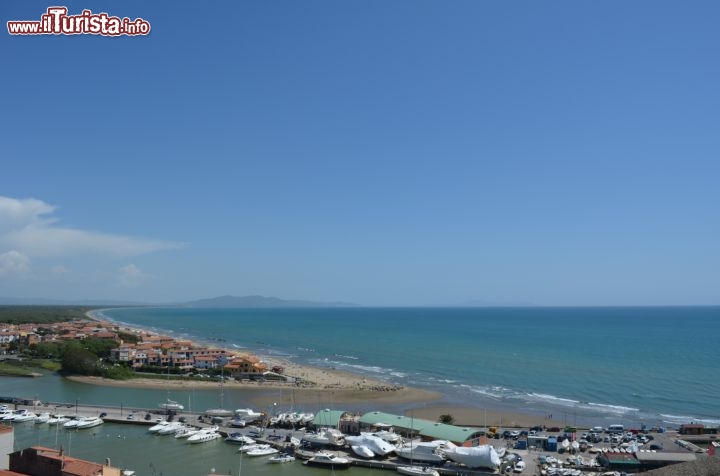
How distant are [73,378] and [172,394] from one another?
1155 cm

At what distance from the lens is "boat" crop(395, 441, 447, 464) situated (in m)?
24.8

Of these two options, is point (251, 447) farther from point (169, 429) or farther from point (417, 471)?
point (417, 471)

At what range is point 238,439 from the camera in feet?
92.6

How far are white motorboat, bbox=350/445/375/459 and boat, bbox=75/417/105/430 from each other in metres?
15.9

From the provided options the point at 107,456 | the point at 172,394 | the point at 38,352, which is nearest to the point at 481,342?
the point at 172,394

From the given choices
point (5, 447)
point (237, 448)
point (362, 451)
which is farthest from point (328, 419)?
point (5, 447)

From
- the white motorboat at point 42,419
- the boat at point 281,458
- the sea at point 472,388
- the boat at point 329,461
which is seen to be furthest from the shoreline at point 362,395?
the white motorboat at point 42,419

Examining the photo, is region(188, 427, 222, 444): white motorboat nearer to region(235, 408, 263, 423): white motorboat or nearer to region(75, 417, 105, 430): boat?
region(235, 408, 263, 423): white motorboat

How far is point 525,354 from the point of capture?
2889 inches

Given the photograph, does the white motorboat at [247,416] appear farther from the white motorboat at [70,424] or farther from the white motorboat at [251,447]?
the white motorboat at [70,424]

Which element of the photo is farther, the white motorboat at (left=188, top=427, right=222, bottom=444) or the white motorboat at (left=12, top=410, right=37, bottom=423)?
the white motorboat at (left=12, top=410, right=37, bottom=423)

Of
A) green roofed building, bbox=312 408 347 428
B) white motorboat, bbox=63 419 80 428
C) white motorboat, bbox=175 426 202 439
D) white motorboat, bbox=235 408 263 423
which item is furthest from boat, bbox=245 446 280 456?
white motorboat, bbox=63 419 80 428

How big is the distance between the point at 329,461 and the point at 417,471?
4271mm

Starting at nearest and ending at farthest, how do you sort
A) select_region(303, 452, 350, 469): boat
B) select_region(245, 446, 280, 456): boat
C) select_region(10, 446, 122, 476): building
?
select_region(10, 446, 122, 476): building, select_region(303, 452, 350, 469): boat, select_region(245, 446, 280, 456): boat
